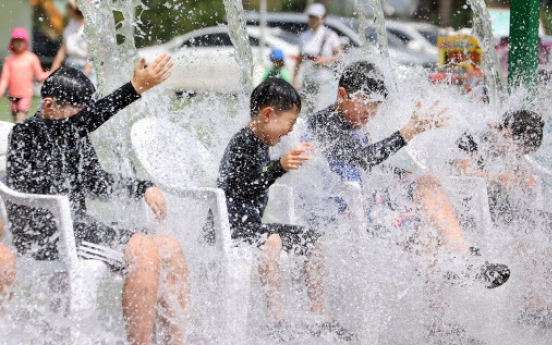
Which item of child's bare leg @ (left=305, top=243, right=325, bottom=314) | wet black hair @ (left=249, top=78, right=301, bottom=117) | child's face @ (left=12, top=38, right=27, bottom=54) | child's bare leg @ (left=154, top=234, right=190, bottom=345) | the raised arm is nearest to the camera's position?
child's bare leg @ (left=154, top=234, right=190, bottom=345)

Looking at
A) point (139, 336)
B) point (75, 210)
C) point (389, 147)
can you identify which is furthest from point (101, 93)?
point (139, 336)

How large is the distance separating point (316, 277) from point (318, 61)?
439 centimetres

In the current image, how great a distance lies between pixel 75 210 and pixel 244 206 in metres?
0.69

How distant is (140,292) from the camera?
9.48 feet

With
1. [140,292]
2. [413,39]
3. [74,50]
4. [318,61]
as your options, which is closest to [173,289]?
[140,292]

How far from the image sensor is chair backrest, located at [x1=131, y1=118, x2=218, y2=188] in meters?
3.88

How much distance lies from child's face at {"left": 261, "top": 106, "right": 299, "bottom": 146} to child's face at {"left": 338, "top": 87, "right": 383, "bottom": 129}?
1.54 feet

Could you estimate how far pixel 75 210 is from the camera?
3318 millimetres

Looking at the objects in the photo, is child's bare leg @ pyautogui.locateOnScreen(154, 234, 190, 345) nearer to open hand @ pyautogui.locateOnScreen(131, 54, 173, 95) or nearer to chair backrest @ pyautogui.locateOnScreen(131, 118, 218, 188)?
open hand @ pyautogui.locateOnScreen(131, 54, 173, 95)

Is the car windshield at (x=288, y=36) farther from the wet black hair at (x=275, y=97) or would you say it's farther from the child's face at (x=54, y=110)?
the child's face at (x=54, y=110)

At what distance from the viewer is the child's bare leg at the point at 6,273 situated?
292cm

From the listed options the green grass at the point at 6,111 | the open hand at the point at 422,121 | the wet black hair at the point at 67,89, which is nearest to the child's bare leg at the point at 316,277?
the open hand at the point at 422,121

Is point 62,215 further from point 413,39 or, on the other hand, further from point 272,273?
point 413,39

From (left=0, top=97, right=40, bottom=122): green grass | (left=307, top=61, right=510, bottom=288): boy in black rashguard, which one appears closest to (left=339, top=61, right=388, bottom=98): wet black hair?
(left=307, top=61, right=510, bottom=288): boy in black rashguard
